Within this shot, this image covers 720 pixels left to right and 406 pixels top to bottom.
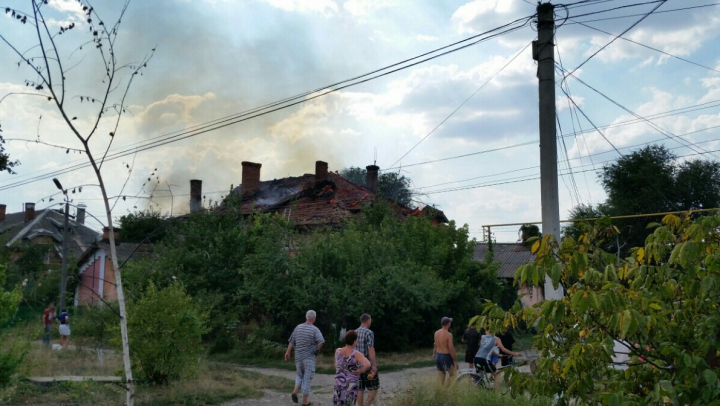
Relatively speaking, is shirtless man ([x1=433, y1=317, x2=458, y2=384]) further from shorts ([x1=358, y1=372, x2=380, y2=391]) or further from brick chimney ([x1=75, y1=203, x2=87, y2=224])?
brick chimney ([x1=75, y1=203, x2=87, y2=224])

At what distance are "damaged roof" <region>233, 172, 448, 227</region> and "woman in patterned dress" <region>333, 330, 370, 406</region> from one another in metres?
19.8

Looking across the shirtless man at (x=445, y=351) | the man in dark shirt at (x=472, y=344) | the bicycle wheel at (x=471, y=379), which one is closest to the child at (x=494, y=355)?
the bicycle wheel at (x=471, y=379)

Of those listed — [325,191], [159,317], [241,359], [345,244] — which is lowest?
[241,359]

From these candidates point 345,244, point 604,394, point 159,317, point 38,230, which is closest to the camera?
point 604,394

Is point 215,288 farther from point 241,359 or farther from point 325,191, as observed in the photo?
point 325,191

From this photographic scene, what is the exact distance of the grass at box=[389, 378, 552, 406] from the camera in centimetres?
848

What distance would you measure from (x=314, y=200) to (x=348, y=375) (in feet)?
93.0

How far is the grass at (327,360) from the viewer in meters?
18.5

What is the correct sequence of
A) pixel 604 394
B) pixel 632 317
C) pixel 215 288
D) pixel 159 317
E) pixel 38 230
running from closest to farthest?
pixel 632 317, pixel 604 394, pixel 159 317, pixel 215 288, pixel 38 230

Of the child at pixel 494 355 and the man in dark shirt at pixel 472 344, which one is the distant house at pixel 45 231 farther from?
the child at pixel 494 355

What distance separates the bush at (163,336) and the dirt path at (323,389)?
69.1 inches


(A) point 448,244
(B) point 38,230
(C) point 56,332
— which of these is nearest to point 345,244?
(A) point 448,244

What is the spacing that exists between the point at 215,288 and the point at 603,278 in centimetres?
2049

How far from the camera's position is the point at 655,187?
39.3 m
